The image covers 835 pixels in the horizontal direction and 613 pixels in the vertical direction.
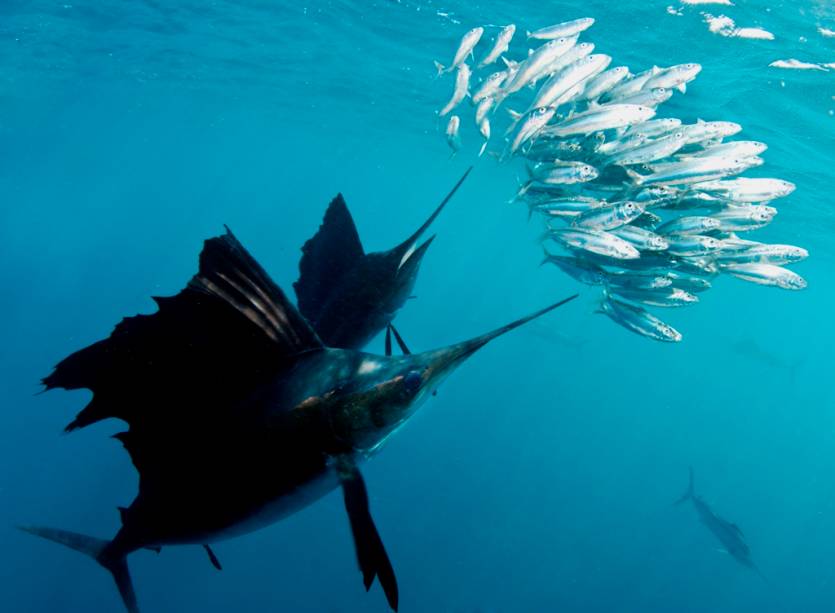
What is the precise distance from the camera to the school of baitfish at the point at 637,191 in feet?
17.0

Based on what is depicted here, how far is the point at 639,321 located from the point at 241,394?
5.12 meters

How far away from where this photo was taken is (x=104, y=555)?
1997 millimetres

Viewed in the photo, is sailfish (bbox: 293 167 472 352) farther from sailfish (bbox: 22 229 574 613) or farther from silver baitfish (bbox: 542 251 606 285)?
silver baitfish (bbox: 542 251 606 285)

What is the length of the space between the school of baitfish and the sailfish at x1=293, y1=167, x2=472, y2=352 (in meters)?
3.14

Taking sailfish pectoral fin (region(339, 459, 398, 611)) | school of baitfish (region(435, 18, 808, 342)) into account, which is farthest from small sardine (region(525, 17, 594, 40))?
sailfish pectoral fin (region(339, 459, 398, 611))

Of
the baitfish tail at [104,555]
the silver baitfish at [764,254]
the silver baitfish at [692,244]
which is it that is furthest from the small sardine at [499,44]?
the baitfish tail at [104,555]

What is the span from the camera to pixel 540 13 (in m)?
12.0

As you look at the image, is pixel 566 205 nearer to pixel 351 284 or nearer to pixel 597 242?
pixel 597 242

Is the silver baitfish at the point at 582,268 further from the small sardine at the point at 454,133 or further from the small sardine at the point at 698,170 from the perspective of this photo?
the small sardine at the point at 454,133

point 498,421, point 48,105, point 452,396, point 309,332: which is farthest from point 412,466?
point 48,105

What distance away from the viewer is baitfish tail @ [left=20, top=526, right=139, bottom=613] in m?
2.00

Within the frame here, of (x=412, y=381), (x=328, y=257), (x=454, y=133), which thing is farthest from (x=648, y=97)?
(x=412, y=381)

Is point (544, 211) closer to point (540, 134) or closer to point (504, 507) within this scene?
point (540, 134)

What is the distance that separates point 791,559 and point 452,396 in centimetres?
2034
